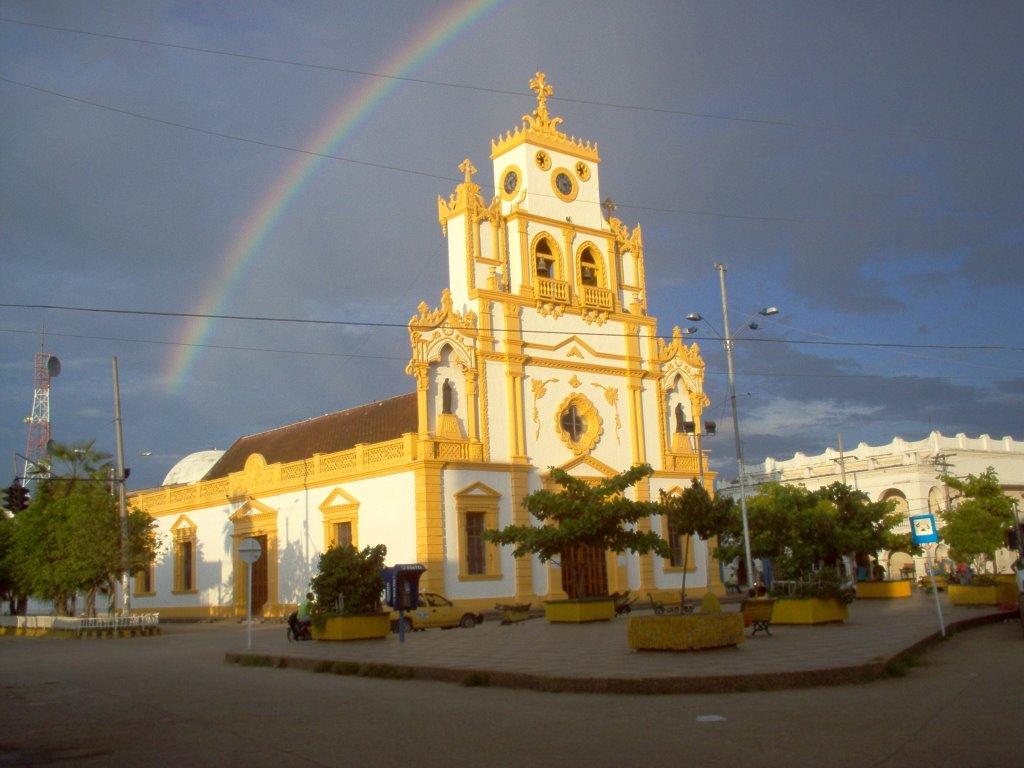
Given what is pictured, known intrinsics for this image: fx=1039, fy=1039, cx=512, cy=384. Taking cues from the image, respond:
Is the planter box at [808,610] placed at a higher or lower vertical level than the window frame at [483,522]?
lower

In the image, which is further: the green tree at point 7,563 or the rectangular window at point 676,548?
the green tree at point 7,563

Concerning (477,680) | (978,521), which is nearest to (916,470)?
(978,521)

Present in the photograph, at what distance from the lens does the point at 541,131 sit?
4062 cm

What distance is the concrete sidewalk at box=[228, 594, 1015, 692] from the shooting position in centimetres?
1355

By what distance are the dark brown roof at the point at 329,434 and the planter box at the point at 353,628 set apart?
15486 mm

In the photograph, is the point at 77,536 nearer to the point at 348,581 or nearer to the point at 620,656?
the point at 348,581

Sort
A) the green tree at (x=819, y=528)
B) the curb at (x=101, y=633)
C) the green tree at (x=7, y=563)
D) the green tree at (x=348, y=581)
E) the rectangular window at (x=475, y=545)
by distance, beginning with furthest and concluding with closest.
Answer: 1. the green tree at (x=7, y=563)
2. the rectangular window at (x=475, y=545)
3. the curb at (x=101, y=633)
4. the green tree at (x=819, y=528)
5. the green tree at (x=348, y=581)

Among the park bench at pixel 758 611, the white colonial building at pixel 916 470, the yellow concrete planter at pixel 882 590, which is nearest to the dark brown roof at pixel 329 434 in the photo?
the yellow concrete planter at pixel 882 590

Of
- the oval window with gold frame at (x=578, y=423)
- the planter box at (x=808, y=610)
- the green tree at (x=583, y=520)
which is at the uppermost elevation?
the oval window with gold frame at (x=578, y=423)

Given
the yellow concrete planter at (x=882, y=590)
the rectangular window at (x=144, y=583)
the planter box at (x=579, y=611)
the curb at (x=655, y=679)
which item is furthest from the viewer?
the rectangular window at (x=144, y=583)

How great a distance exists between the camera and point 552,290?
39.5m

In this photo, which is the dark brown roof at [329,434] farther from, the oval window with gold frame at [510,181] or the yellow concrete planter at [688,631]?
the yellow concrete planter at [688,631]

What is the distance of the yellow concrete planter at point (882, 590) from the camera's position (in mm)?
36906

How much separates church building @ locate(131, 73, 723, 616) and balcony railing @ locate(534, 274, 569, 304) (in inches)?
2.5
